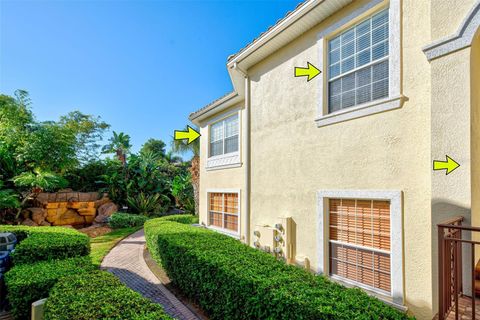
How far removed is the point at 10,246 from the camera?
745 centimetres

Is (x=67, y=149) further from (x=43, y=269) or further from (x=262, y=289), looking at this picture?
(x=262, y=289)

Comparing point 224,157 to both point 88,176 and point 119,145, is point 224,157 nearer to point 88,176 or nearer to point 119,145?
point 119,145

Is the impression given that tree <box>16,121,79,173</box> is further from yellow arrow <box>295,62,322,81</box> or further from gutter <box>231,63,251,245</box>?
yellow arrow <box>295,62,322,81</box>

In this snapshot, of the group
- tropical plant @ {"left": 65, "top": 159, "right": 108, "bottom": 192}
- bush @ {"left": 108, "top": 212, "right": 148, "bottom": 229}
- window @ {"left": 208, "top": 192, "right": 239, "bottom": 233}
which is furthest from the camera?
tropical plant @ {"left": 65, "top": 159, "right": 108, "bottom": 192}

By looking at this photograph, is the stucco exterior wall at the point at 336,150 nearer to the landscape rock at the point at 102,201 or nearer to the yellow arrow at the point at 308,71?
the yellow arrow at the point at 308,71

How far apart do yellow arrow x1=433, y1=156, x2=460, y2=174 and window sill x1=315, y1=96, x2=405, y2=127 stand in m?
1.31

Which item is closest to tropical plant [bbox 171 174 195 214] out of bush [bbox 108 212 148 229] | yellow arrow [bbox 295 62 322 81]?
bush [bbox 108 212 148 229]

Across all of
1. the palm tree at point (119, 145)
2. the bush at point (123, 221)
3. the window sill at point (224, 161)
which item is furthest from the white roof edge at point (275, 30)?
the palm tree at point (119, 145)

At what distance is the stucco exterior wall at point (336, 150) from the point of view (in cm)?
450

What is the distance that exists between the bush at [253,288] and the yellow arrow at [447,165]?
2.38m

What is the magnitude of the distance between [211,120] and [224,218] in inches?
187

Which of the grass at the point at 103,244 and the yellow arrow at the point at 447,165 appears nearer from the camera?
the yellow arrow at the point at 447,165

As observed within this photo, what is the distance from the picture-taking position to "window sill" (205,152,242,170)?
10.2 m

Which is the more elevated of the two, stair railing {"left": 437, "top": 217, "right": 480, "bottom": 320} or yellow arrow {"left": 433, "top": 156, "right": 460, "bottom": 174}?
yellow arrow {"left": 433, "top": 156, "right": 460, "bottom": 174}
